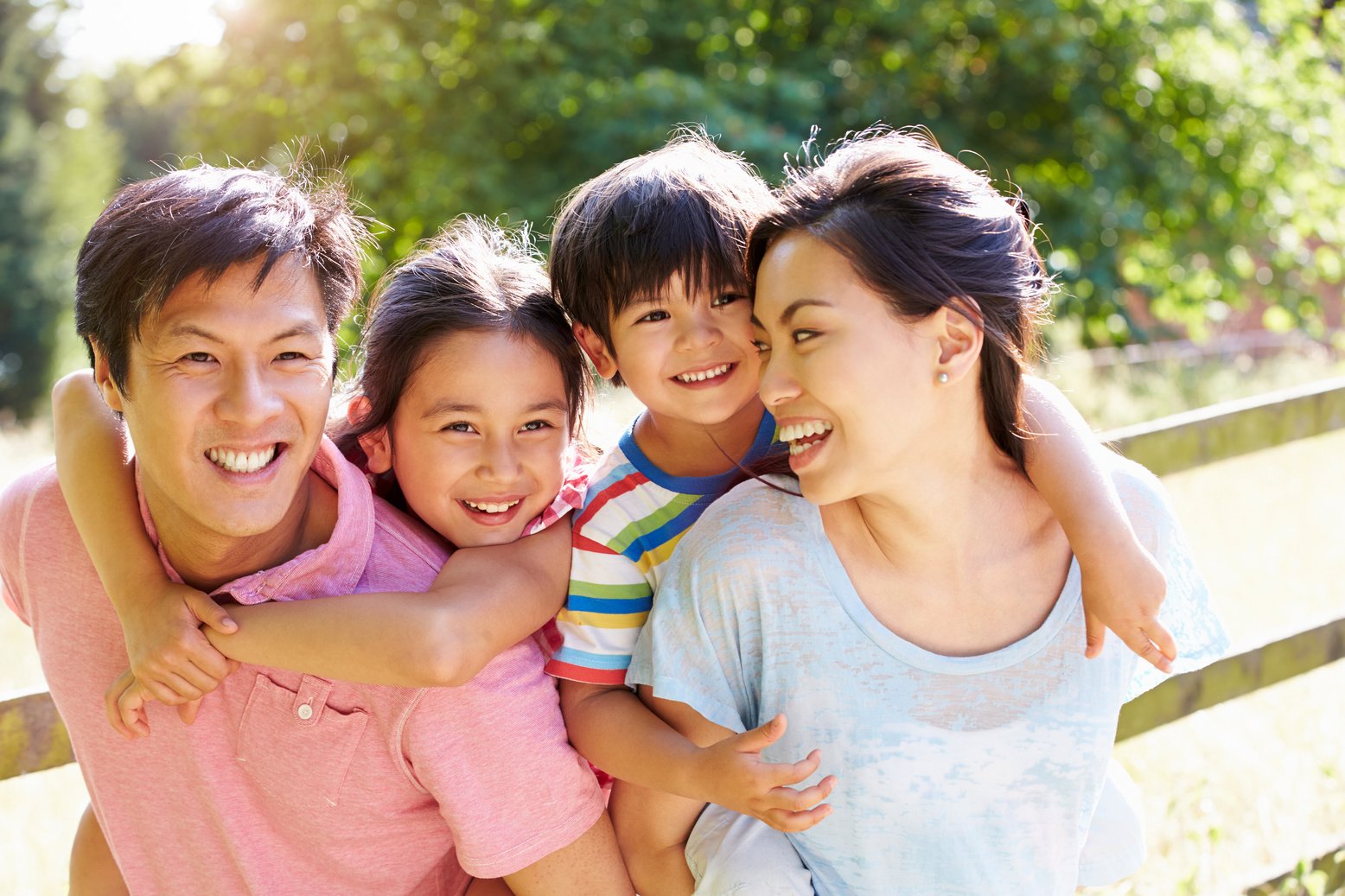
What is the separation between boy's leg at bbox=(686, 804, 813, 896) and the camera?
5.94 feet

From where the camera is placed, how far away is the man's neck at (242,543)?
1943mm

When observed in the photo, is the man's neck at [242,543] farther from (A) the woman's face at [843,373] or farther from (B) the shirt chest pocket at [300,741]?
(A) the woman's face at [843,373]

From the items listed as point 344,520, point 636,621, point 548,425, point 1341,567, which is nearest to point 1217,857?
point 636,621

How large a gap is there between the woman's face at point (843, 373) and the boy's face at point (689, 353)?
0.33 metres

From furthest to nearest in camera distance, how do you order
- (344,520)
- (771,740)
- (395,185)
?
1. (395,185)
2. (344,520)
3. (771,740)

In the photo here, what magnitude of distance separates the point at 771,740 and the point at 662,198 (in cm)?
103

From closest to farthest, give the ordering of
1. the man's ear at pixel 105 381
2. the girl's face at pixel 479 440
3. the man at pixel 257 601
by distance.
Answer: the man at pixel 257 601 → the man's ear at pixel 105 381 → the girl's face at pixel 479 440

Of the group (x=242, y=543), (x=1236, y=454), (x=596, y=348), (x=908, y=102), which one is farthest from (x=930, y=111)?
(x=242, y=543)

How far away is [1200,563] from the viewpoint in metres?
5.58

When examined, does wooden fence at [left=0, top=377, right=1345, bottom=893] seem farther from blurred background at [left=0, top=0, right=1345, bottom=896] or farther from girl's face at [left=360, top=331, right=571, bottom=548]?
blurred background at [left=0, top=0, right=1345, bottom=896]

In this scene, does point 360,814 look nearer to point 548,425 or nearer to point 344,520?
point 344,520

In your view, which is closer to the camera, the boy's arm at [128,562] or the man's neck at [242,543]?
the boy's arm at [128,562]

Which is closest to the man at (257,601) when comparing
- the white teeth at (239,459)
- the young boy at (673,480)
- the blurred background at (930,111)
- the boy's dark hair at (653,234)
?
the white teeth at (239,459)

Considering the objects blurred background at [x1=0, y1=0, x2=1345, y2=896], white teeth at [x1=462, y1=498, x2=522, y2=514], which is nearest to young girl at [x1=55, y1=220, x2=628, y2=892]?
white teeth at [x1=462, y1=498, x2=522, y2=514]
